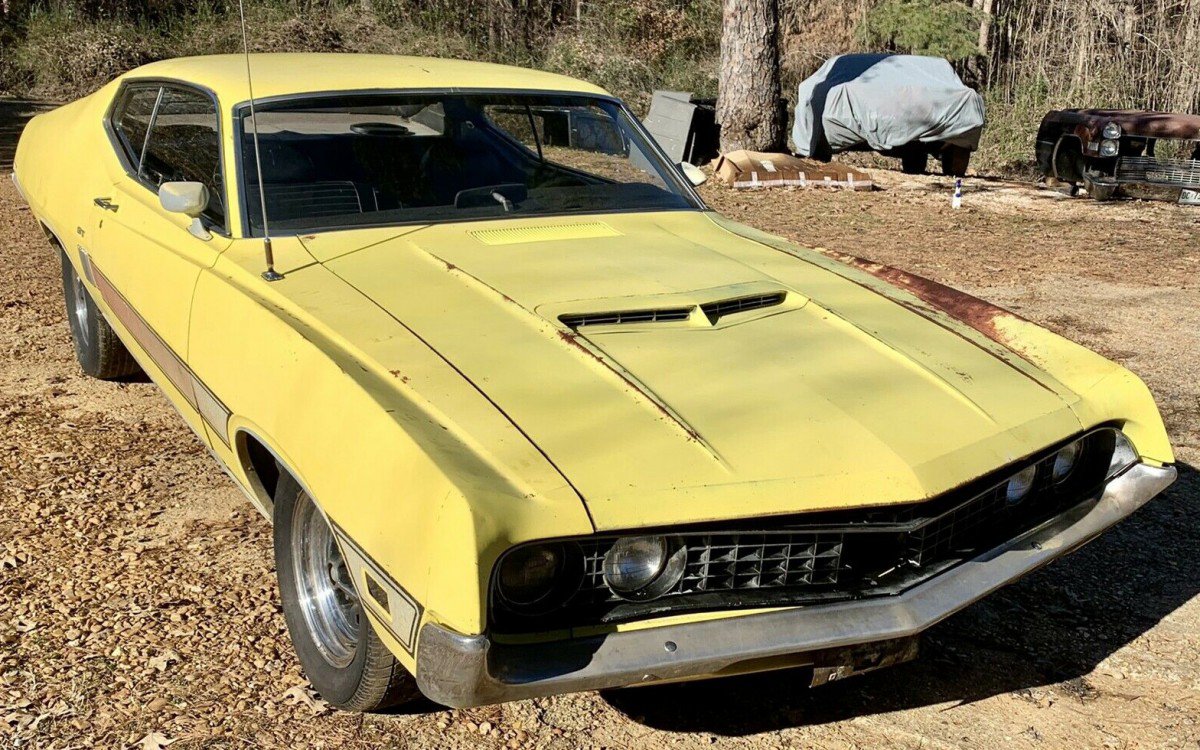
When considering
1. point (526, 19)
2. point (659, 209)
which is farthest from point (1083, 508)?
point (526, 19)

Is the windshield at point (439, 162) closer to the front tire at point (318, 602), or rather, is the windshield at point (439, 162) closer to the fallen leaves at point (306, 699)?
the front tire at point (318, 602)

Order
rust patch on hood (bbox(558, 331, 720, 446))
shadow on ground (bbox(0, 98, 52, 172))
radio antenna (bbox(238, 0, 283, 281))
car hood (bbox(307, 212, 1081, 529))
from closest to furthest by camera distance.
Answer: car hood (bbox(307, 212, 1081, 529)), rust patch on hood (bbox(558, 331, 720, 446)), radio antenna (bbox(238, 0, 283, 281)), shadow on ground (bbox(0, 98, 52, 172))

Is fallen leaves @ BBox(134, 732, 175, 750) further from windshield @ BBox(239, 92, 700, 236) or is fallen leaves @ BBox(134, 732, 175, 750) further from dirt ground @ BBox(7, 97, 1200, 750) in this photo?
windshield @ BBox(239, 92, 700, 236)

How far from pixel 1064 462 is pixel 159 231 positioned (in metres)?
2.86

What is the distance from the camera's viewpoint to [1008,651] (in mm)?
3389

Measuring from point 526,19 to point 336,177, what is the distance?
53.6 ft

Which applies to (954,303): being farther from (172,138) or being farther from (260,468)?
(172,138)

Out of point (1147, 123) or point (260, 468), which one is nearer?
point (260, 468)

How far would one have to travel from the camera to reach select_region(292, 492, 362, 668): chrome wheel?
285cm

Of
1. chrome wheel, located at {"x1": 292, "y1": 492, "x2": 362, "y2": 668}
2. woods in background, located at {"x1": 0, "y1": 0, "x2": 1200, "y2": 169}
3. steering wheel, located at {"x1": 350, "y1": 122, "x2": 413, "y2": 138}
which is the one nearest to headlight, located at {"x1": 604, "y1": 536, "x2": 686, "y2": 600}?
chrome wheel, located at {"x1": 292, "y1": 492, "x2": 362, "y2": 668}

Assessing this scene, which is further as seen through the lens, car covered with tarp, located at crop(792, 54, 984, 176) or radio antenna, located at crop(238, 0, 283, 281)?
car covered with tarp, located at crop(792, 54, 984, 176)

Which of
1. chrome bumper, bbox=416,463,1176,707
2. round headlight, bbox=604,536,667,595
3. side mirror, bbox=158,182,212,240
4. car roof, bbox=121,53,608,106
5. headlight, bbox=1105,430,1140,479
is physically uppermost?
car roof, bbox=121,53,608,106

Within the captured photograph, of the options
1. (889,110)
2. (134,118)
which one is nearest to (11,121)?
(889,110)

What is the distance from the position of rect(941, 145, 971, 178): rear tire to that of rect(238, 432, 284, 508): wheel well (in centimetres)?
1229
